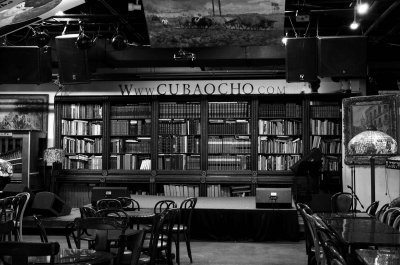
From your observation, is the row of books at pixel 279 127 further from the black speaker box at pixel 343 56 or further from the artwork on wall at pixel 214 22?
the artwork on wall at pixel 214 22

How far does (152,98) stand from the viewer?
36.8 feet

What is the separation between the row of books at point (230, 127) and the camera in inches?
438

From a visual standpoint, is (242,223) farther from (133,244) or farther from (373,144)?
(133,244)

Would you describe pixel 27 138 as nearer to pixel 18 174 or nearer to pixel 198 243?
pixel 18 174

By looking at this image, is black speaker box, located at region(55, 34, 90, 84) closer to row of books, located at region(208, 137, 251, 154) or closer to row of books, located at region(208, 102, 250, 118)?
row of books, located at region(208, 102, 250, 118)

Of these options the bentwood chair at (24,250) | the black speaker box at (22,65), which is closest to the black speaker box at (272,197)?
the black speaker box at (22,65)

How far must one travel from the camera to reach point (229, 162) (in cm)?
1108

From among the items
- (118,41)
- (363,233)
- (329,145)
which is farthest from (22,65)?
(363,233)

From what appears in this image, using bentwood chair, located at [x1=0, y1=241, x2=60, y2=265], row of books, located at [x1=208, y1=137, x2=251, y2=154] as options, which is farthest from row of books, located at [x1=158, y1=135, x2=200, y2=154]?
bentwood chair, located at [x1=0, y1=241, x2=60, y2=265]

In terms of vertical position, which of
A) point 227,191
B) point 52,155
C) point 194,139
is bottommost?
point 227,191

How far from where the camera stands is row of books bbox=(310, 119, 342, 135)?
1095cm

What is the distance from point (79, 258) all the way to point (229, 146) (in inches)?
288

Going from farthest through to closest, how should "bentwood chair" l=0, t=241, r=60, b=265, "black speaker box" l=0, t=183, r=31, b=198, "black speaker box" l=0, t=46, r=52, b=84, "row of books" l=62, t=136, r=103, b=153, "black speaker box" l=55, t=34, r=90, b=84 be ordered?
"row of books" l=62, t=136, r=103, b=153, "black speaker box" l=0, t=183, r=31, b=198, "black speaker box" l=0, t=46, r=52, b=84, "black speaker box" l=55, t=34, r=90, b=84, "bentwood chair" l=0, t=241, r=60, b=265

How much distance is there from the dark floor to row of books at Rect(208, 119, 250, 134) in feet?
8.68
